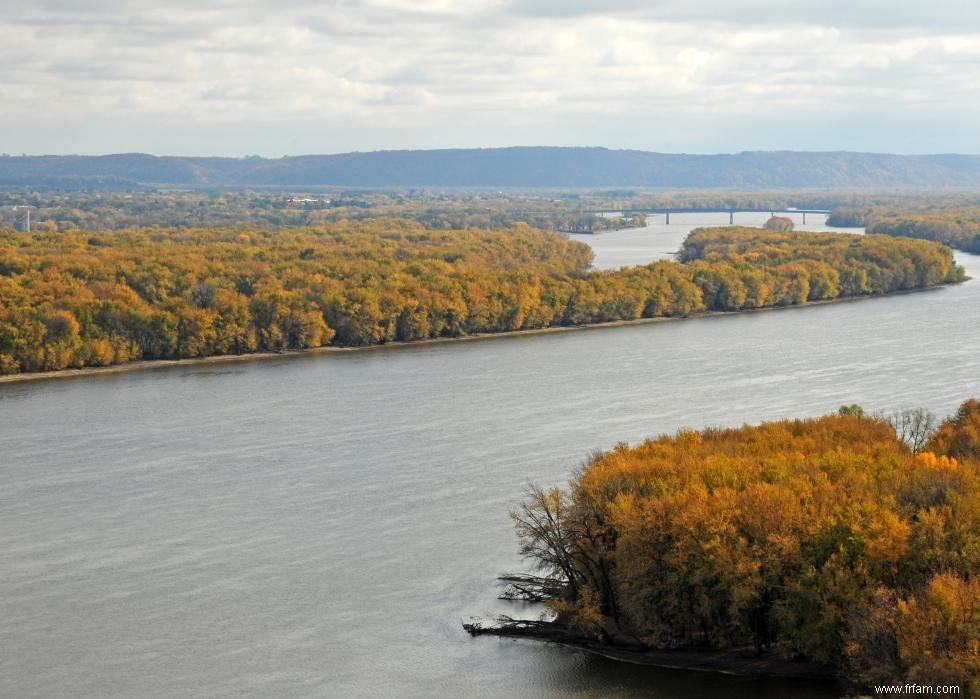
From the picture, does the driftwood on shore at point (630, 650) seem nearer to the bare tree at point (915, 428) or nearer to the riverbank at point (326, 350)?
the bare tree at point (915, 428)

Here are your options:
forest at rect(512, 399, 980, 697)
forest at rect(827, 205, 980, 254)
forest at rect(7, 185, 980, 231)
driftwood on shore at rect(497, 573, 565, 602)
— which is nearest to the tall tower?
forest at rect(7, 185, 980, 231)

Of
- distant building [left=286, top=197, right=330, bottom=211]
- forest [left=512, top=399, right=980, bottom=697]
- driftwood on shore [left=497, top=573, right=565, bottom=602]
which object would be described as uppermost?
distant building [left=286, top=197, right=330, bottom=211]

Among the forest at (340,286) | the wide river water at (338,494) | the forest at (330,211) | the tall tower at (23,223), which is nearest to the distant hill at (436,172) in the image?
the forest at (330,211)

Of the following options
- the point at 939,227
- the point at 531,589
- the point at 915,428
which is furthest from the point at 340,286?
the point at 939,227

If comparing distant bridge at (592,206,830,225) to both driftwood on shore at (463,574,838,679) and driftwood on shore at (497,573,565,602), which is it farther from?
driftwood on shore at (463,574,838,679)

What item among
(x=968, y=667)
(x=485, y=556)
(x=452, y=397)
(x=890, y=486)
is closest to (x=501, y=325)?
(x=452, y=397)

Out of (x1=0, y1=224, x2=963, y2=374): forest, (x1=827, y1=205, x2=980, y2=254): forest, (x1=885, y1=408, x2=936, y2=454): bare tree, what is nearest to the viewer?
(x1=885, y1=408, x2=936, y2=454): bare tree

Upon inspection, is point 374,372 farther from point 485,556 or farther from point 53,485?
point 485,556
